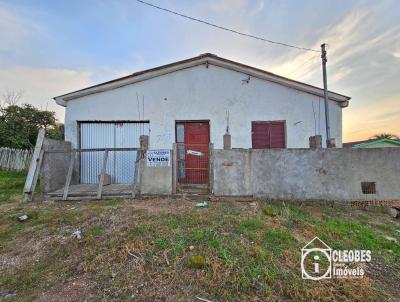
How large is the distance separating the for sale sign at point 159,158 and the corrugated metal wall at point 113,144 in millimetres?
2623

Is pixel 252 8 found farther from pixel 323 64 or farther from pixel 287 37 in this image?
pixel 323 64

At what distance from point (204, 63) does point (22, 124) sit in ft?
50.7

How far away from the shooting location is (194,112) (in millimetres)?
8469

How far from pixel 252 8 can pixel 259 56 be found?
227 centimetres

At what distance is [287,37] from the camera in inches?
340

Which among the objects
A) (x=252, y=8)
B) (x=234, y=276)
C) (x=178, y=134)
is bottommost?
(x=234, y=276)

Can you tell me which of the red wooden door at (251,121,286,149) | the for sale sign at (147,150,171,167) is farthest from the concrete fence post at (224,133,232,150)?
the red wooden door at (251,121,286,149)

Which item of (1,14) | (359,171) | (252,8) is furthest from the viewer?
(252,8)

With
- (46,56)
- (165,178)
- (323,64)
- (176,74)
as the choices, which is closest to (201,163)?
(165,178)

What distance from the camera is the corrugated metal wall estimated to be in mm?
8391

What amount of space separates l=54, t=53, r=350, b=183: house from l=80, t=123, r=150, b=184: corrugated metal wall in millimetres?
37

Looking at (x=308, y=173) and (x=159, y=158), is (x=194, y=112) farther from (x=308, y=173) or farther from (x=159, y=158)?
(x=308, y=173)

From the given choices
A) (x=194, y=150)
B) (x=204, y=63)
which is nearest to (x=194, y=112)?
(x=194, y=150)

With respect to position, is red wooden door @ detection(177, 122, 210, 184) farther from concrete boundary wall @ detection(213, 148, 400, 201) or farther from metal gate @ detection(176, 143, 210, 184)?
concrete boundary wall @ detection(213, 148, 400, 201)
